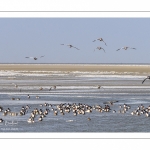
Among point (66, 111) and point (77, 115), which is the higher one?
point (66, 111)

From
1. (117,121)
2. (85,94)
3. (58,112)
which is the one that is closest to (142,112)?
(117,121)

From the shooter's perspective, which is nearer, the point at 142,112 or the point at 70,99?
the point at 142,112

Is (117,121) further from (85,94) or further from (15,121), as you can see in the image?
(85,94)

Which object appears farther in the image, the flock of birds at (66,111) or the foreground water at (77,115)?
the flock of birds at (66,111)

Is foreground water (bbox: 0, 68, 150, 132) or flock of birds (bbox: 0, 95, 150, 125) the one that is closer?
foreground water (bbox: 0, 68, 150, 132)

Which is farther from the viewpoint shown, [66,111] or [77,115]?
[66,111]
